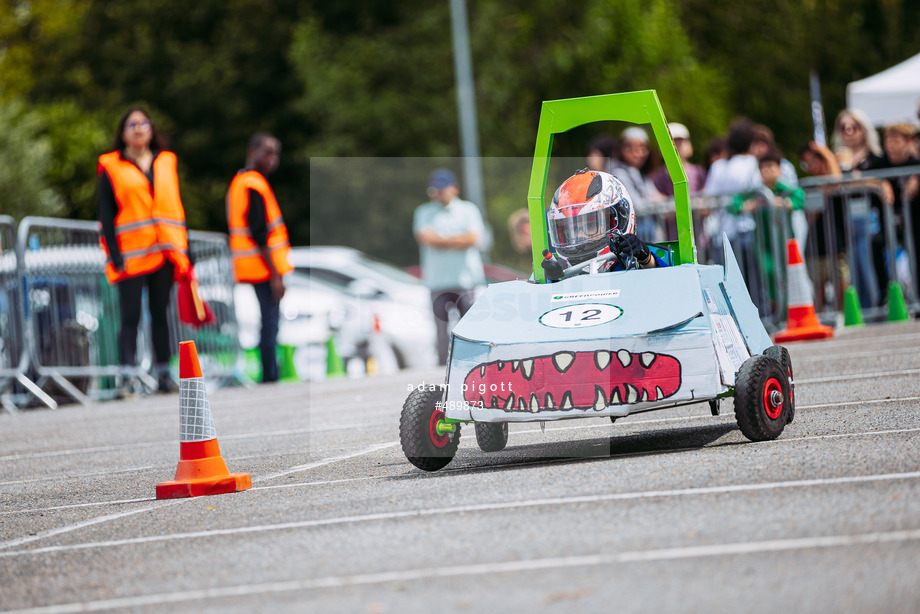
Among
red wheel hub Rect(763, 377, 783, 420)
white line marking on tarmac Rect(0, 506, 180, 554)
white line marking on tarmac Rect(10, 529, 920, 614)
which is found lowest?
white line marking on tarmac Rect(10, 529, 920, 614)

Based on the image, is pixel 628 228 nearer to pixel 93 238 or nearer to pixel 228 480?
pixel 228 480

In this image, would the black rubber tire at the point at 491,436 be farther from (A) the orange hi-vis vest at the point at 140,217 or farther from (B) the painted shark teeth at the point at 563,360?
(A) the orange hi-vis vest at the point at 140,217

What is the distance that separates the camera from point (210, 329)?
17234mm

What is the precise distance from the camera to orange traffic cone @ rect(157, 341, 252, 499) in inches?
264

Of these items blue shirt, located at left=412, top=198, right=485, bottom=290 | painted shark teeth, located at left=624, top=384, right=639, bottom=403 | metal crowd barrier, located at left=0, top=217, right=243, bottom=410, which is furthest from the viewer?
blue shirt, located at left=412, top=198, right=485, bottom=290

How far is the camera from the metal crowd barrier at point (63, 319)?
14586 mm

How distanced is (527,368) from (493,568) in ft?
7.46

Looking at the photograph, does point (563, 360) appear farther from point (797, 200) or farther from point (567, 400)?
point (797, 200)

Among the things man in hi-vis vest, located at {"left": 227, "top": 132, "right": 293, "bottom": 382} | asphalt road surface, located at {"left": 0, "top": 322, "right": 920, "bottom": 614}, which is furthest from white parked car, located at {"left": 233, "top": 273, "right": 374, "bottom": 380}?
asphalt road surface, located at {"left": 0, "top": 322, "right": 920, "bottom": 614}

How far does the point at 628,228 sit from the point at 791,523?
3.32 m

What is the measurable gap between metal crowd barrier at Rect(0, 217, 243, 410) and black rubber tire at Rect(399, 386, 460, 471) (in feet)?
25.5

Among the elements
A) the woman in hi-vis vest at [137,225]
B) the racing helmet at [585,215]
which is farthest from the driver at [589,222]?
the woman in hi-vis vest at [137,225]

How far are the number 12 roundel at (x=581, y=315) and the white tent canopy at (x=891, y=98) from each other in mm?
13778

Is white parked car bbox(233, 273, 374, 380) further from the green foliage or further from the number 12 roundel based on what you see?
the green foliage
